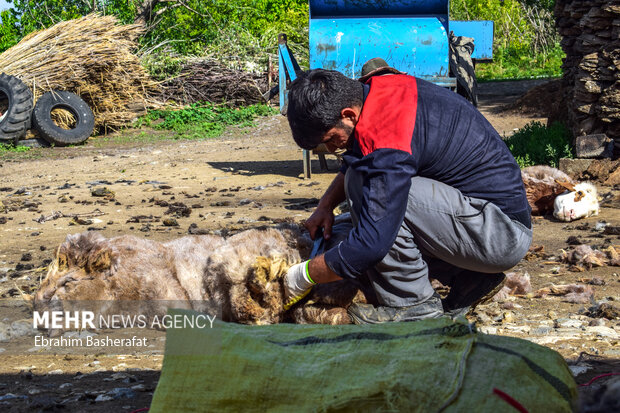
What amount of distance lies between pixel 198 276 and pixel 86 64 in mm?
11243

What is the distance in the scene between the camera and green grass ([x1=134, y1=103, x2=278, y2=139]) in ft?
45.1

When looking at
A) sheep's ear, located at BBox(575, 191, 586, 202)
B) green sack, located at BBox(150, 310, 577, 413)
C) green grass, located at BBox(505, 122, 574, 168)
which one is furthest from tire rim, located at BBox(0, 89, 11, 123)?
green sack, located at BBox(150, 310, 577, 413)

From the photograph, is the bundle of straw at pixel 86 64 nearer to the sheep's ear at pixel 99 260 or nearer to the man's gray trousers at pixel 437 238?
the sheep's ear at pixel 99 260

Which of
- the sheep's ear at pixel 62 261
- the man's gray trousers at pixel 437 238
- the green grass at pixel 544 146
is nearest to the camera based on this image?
the man's gray trousers at pixel 437 238

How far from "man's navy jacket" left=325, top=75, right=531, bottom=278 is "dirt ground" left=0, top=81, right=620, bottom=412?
69cm

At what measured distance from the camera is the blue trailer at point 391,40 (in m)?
7.84

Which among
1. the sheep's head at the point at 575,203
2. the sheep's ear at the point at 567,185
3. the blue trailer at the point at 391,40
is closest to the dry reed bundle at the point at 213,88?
the blue trailer at the point at 391,40

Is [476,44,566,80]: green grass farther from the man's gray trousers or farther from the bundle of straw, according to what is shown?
the man's gray trousers

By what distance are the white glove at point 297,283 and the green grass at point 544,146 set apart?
5315 millimetres

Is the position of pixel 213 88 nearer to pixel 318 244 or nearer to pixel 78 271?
pixel 78 271

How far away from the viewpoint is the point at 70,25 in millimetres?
13438

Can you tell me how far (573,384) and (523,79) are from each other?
2024 centimetres

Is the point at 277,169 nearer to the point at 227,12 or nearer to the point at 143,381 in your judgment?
the point at 143,381

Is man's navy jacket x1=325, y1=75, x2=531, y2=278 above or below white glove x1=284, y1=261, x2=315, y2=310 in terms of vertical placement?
above
